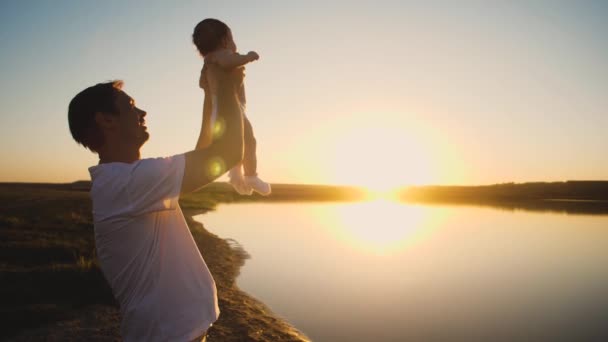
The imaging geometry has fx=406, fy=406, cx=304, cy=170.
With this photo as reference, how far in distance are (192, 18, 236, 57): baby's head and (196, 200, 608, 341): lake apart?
31.7ft

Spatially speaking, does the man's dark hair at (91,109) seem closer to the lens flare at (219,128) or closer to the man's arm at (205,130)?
the man's arm at (205,130)

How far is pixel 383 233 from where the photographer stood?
3791 centimetres

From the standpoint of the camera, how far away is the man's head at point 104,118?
2.21 meters

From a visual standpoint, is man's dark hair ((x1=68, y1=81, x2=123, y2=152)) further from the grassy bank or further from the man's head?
the grassy bank

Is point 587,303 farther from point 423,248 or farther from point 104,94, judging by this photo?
point 104,94

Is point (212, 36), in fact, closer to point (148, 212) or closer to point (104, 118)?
point (104, 118)

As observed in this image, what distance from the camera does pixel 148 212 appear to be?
204 cm

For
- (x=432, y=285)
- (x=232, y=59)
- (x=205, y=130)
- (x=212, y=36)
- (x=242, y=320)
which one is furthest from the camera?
(x=432, y=285)

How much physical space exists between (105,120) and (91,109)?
10 centimetres

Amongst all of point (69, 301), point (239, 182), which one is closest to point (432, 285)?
point (69, 301)

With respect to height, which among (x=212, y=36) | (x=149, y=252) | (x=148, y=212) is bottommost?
(x=149, y=252)

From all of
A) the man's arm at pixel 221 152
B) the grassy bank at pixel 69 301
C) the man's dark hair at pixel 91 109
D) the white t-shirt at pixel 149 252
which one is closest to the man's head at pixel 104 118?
the man's dark hair at pixel 91 109

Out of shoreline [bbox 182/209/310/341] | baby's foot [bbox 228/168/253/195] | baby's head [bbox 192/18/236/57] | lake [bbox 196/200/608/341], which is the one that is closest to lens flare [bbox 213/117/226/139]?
baby's head [bbox 192/18/236/57]

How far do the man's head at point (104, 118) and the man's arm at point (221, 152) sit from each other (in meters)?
0.48
